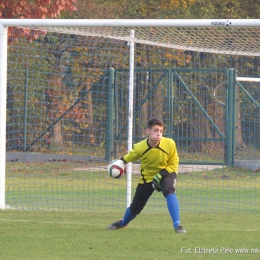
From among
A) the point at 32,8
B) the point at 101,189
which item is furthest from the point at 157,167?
the point at 32,8

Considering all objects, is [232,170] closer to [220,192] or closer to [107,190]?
[220,192]

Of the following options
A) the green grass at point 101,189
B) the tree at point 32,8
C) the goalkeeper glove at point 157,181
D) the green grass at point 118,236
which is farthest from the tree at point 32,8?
the goalkeeper glove at point 157,181

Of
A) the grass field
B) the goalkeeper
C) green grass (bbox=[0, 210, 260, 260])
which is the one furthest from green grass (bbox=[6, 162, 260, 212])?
the goalkeeper

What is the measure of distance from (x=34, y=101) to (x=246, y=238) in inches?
290

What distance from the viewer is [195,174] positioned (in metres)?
14.5

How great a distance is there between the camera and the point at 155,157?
8336 mm

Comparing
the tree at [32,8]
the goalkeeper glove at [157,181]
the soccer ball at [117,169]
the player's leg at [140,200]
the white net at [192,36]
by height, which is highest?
the tree at [32,8]

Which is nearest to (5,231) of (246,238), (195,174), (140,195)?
(140,195)

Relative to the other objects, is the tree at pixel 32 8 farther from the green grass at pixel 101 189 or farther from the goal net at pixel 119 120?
the green grass at pixel 101 189

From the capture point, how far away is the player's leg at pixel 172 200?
8.12 meters

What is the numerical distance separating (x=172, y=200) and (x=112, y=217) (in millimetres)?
1935

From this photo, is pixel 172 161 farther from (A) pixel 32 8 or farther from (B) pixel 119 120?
(A) pixel 32 8

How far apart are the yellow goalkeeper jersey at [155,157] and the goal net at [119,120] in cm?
249

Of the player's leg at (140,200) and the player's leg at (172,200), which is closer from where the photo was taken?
the player's leg at (172,200)
